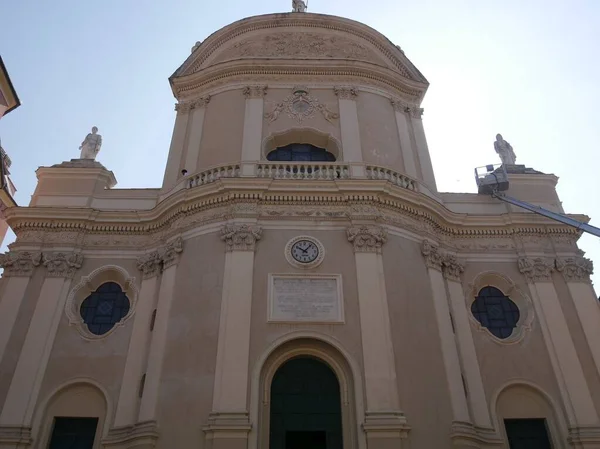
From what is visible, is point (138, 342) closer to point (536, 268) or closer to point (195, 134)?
point (195, 134)

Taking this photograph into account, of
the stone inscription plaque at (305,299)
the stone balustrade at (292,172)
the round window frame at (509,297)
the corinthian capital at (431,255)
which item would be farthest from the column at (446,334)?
the stone inscription plaque at (305,299)

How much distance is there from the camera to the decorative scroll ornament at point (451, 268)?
14.7 m

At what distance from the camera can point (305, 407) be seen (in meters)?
11.8

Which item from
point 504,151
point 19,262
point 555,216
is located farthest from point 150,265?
point 504,151

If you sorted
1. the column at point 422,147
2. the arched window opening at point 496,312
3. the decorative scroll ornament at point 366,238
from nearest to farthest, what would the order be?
1. the decorative scroll ornament at point 366,238
2. the arched window opening at point 496,312
3. the column at point 422,147

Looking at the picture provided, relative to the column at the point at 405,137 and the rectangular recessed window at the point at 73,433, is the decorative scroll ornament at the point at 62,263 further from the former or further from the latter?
the column at the point at 405,137

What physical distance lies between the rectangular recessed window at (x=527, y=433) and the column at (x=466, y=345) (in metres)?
0.85

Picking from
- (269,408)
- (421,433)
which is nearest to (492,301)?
(421,433)

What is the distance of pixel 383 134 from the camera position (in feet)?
55.0

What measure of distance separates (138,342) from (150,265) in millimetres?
2195

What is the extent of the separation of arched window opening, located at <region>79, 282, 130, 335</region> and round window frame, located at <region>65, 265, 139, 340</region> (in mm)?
107

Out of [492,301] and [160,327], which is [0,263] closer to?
[160,327]

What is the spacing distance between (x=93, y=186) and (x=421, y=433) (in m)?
12.0

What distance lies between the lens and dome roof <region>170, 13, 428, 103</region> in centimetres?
1778
